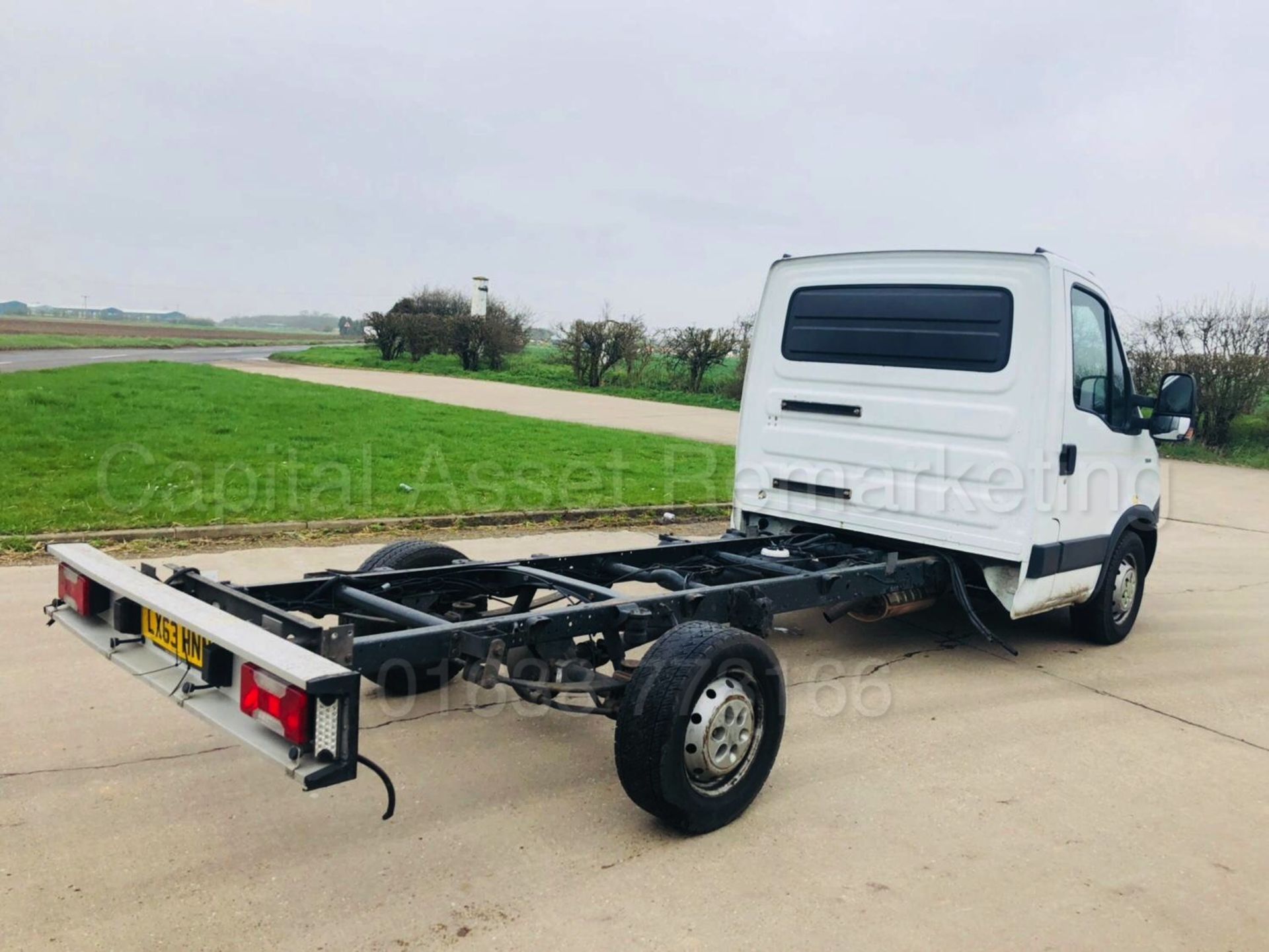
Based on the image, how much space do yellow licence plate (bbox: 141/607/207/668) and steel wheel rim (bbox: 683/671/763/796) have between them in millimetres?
1630

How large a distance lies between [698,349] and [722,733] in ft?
79.1

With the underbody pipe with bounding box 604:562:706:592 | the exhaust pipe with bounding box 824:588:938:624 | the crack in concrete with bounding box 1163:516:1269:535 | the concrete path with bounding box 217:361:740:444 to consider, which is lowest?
the crack in concrete with bounding box 1163:516:1269:535

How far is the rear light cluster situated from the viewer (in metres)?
3.65

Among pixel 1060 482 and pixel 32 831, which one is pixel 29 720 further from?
pixel 1060 482

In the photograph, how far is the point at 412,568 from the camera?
484 centimetres

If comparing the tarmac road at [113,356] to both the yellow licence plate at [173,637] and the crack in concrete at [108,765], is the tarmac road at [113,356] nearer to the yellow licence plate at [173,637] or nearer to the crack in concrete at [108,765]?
the crack in concrete at [108,765]

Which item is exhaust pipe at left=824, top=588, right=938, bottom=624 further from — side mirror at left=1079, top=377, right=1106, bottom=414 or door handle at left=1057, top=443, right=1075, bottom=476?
side mirror at left=1079, top=377, right=1106, bottom=414

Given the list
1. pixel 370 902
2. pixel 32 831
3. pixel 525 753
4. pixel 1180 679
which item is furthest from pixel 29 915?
pixel 1180 679

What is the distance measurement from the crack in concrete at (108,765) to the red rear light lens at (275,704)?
1425 millimetres

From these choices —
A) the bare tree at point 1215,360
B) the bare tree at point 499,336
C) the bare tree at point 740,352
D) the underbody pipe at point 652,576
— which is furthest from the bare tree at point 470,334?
the underbody pipe at point 652,576

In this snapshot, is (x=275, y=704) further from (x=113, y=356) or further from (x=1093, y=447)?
(x=113, y=356)

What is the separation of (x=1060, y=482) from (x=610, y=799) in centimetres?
312

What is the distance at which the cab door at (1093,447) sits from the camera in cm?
556

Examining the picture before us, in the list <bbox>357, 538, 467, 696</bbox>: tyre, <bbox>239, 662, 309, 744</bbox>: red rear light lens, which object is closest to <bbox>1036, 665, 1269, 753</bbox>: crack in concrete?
<bbox>357, 538, 467, 696</bbox>: tyre
